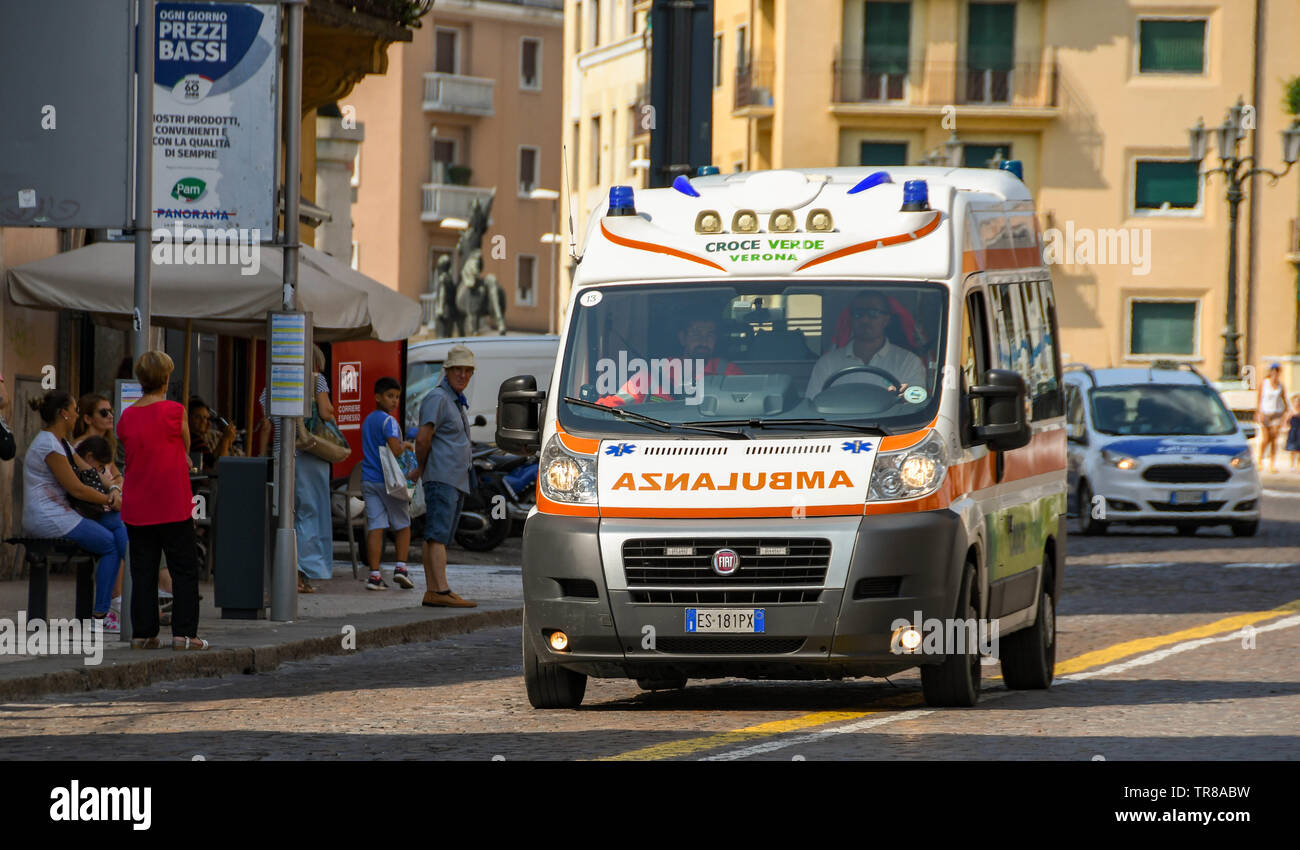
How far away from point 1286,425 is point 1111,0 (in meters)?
16.1

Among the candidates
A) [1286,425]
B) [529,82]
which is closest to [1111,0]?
[1286,425]

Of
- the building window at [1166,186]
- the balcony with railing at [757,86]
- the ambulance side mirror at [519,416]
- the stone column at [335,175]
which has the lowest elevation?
the ambulance side mirror at [519,416]

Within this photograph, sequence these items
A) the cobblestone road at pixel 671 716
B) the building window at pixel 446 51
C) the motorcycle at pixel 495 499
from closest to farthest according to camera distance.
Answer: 1. the cobblestone road at pixel 671 716
2. the motorcycle at pixel 495 499
3. the building window at pixel 446 51

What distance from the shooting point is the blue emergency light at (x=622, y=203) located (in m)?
12.4

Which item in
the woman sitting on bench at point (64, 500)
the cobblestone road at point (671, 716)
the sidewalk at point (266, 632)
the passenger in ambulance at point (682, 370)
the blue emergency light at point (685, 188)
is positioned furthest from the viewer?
the woman sitting on bench at point (64, 500)

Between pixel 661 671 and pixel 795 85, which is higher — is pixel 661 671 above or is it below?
below

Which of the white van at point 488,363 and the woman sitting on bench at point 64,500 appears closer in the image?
the woman sitting on bench at point 64,500

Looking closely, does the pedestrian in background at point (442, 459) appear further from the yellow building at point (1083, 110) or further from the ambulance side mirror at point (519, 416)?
the yellow building at point (1083, 110)

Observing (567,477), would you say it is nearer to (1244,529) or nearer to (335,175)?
(1244,529)

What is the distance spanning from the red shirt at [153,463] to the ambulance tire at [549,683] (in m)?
2.80

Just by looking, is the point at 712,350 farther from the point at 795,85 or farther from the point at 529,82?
the point at 529,82

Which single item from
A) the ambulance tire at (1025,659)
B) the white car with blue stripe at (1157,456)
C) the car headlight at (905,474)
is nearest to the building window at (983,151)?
the white car with blue stripe at (1157,456)

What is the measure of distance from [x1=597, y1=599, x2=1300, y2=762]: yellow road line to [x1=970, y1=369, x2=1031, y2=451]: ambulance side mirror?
141cm

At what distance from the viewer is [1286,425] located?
168 ft
